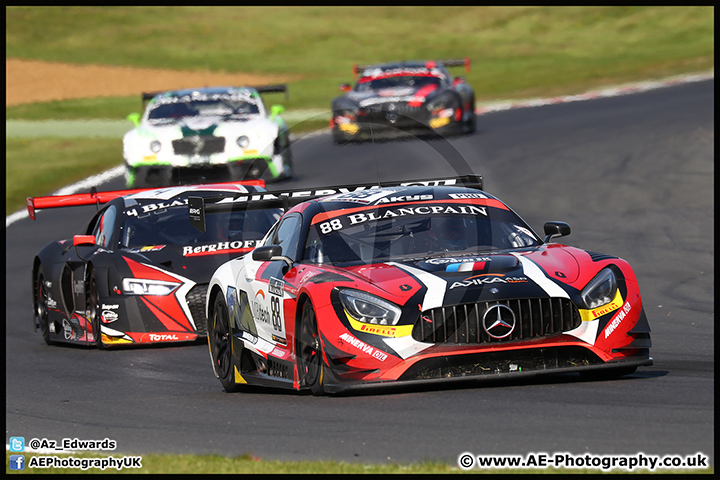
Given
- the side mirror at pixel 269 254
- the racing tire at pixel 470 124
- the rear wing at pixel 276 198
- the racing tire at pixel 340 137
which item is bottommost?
the side mirror at pixel 269 254

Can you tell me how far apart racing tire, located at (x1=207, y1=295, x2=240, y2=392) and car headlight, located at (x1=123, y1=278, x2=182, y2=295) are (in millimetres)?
1846

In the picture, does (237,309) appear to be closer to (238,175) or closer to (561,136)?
→ (238,175)

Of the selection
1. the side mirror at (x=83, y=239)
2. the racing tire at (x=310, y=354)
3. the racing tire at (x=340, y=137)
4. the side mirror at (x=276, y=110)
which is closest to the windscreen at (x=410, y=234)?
the racing tire at (x=310, y=354)

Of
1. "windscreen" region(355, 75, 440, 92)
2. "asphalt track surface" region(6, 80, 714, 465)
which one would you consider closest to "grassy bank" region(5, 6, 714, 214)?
"windscreen" region(355, 75, 440, 92)

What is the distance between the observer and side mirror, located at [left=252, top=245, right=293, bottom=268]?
27.9ft

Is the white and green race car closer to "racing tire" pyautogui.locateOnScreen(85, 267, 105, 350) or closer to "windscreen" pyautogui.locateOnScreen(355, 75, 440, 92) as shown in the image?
"windscreen" pyautogui.locateOnScreen(355, 75, 440, 92)

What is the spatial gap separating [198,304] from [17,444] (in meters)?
4.78

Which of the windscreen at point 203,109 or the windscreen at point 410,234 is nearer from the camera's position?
the windscreen at point 410,234

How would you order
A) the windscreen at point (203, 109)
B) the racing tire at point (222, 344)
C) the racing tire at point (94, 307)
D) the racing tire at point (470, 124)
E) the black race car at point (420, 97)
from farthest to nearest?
the racing tire at point (470, 124) < the black race car at point (420, 97) < the windscreen at point (203, 109) < the racing tire at point (94, 307) < the racing tire at point (222, 344)

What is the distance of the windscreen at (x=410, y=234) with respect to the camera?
8.54m

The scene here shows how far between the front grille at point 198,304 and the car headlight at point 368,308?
13.8 ft

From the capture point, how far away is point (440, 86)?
79.0 ft

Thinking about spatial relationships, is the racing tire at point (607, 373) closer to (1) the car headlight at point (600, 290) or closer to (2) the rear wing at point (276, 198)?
(1) the car headlight at point (600, 290)

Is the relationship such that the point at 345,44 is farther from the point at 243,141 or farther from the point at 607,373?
the point at 607,373
